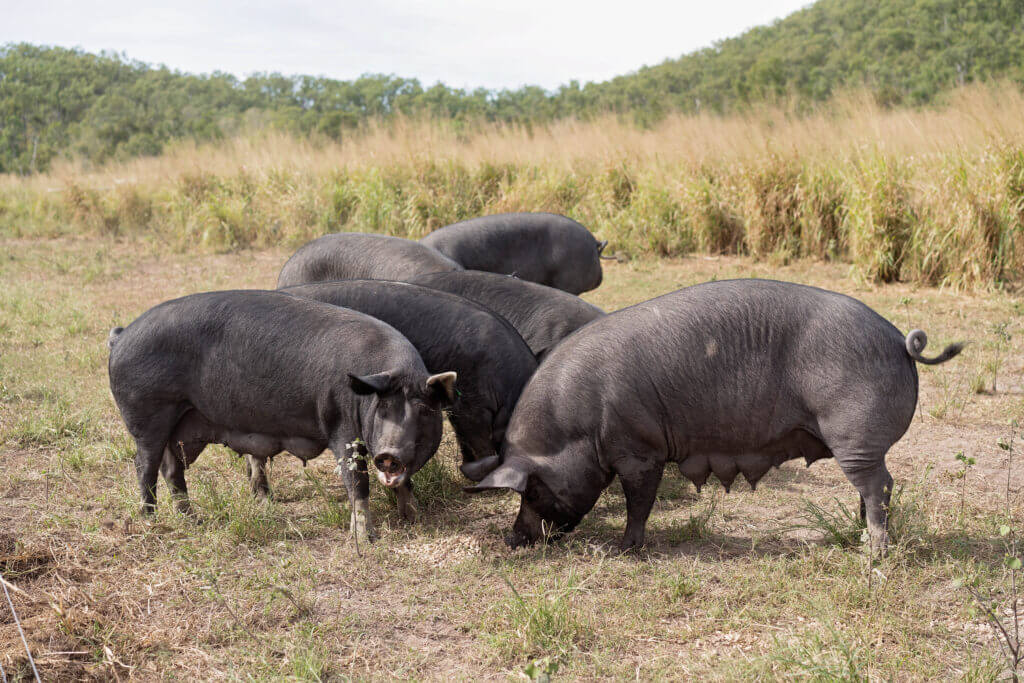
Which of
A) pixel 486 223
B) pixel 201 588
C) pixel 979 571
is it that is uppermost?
pixel 486 223

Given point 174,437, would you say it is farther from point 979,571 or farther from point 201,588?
point 979,571

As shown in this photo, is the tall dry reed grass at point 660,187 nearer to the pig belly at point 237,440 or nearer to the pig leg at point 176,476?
the pig belly at point 237,440

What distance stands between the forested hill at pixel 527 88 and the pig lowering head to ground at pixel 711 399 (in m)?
22.4

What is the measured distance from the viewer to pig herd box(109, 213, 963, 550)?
3.75 meters

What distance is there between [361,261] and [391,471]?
283 cm

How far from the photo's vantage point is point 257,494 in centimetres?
480

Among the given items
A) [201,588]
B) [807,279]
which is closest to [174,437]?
[201,588]

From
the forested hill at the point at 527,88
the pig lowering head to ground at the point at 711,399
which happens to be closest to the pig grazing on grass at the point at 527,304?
the pig lowering head to ground at the point at 711,399

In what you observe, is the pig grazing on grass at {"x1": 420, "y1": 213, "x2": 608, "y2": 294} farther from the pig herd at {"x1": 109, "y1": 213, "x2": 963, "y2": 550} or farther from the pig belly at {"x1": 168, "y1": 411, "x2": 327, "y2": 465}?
the pig belly at {"x1": 168, "y1": 411, "x2": 327, "y2": 465}

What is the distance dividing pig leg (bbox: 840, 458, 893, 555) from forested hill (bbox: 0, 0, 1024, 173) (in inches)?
886

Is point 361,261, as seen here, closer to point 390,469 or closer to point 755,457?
point 390,469

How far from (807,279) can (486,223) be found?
4.81 meters

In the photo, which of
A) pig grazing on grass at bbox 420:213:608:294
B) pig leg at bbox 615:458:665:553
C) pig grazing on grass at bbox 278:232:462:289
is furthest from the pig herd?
pig grazing on grass at bbox 420:213:608:294

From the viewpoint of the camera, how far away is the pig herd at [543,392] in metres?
3.75
